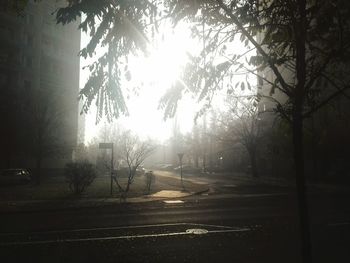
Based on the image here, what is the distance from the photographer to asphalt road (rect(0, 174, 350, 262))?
Result: 28.9 feet

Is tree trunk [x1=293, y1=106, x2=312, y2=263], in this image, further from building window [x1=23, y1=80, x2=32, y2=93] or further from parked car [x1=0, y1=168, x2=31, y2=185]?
building window [x1=23, y1=80, x2=32, y2=93]

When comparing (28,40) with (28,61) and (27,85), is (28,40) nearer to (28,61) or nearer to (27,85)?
(28,61)

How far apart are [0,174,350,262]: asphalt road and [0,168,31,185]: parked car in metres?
23.1

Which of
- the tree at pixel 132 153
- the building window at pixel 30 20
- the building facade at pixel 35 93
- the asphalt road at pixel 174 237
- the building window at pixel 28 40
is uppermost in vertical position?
the building window at pixel 30 20

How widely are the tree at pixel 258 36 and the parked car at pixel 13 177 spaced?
118ft

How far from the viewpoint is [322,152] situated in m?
41.8

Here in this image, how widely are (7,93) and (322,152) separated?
3132 cm

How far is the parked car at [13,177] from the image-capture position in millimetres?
37500

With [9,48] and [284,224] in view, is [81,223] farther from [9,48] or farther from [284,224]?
[9,48]

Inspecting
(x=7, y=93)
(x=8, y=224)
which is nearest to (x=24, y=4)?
(x=8, y=224)

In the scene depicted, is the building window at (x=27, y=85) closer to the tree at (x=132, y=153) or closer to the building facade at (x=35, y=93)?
the building facade at (x=35, y=93)

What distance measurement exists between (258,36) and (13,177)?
3649 centimetres

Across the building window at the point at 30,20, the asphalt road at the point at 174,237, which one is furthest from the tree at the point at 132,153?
the building window at the point at 30,20

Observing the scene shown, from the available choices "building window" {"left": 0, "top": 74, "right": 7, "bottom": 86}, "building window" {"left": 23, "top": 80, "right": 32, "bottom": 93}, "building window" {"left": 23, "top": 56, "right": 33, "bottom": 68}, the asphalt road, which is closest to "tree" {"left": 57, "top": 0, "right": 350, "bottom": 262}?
the asphalt road
